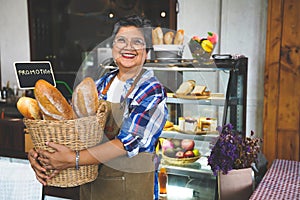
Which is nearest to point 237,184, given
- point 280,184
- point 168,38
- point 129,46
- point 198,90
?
point 280,184

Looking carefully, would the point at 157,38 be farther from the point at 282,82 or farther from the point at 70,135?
the point at 70,135

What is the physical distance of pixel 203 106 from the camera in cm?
214

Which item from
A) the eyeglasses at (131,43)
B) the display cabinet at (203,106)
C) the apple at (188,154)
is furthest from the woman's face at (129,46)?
the apple at (188,154)

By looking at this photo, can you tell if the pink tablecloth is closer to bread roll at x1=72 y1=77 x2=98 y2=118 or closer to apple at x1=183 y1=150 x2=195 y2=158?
apple at x1=183 y1=150 x2=195 y2=158

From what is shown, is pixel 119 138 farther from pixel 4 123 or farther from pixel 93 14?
pixel 93 14

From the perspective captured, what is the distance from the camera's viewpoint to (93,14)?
430 cm

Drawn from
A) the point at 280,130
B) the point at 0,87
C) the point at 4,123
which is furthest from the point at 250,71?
the point at 0,87

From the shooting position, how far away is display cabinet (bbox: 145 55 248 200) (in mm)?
2039

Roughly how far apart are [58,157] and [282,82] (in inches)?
76.5

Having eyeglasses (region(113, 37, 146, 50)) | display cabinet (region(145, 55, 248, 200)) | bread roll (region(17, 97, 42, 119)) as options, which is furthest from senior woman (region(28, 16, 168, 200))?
display cabinet (region(145, 55, 248, 200))

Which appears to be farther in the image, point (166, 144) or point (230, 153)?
point (166, 144)

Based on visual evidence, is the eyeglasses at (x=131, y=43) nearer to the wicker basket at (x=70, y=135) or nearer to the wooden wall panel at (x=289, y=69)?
the wicker basket at (x=70, y=135)

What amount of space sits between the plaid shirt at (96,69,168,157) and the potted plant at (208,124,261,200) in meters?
0.72

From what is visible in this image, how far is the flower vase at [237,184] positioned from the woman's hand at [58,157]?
1.09 metres
